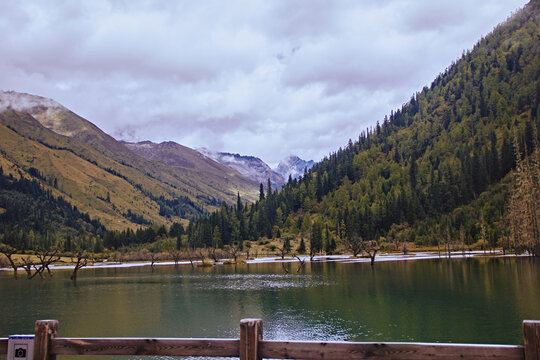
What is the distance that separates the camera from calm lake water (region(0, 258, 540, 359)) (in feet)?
103

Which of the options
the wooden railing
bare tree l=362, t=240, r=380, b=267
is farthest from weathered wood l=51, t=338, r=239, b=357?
bare tree l=362, t=240, r=380, b=267

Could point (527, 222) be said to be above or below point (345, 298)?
above

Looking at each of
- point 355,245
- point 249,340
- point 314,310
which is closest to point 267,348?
point 249,340

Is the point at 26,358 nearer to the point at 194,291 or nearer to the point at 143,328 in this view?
the point at 143,328

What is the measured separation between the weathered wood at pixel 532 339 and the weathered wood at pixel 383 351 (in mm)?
192

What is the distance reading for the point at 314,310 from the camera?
41625mm

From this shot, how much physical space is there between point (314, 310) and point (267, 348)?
32800mm

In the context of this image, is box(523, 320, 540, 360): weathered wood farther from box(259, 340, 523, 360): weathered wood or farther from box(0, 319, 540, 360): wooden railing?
box(259, 340, 523, 360): weathered wood

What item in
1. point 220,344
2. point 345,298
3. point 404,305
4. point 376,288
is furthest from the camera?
point 376,288

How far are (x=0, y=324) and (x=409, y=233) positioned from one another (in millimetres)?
177787

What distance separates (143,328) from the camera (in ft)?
114

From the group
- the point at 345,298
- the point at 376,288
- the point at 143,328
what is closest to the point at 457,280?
the point at 376,288

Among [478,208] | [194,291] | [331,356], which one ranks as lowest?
[194,291]

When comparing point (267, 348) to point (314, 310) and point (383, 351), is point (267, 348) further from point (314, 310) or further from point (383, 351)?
point (314, 310)
